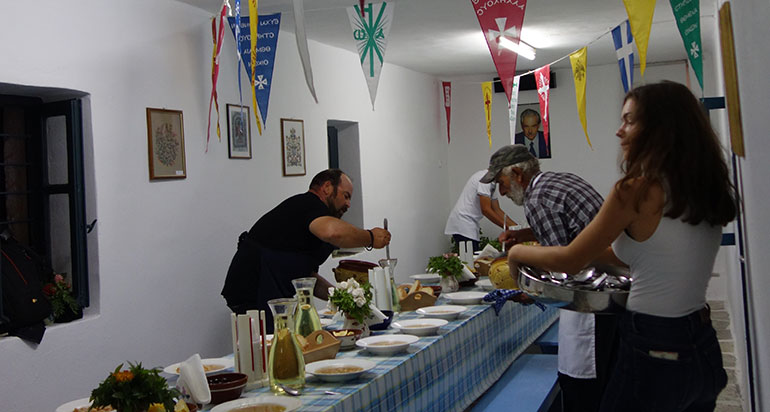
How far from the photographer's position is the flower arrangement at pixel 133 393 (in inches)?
64.4

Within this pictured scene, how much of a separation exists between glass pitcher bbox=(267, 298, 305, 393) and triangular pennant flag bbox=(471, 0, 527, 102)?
2017 mm

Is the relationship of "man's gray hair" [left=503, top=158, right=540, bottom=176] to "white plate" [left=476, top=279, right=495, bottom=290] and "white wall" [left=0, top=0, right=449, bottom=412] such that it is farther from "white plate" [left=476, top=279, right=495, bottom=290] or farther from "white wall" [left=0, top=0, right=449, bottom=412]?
"white wall" [left=0, top=0, right=449, bottom=412]

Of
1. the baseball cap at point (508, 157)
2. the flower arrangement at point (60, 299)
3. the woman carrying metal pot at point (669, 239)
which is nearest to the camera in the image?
the woman carrying metal pot at point (669, 239)

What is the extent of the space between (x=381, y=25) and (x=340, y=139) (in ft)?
9.20

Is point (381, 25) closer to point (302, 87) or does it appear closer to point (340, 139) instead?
point (302, 87)

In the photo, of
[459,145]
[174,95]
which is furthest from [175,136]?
[459,145]

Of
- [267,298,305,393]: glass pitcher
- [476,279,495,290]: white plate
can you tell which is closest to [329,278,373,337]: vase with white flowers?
[267,298,305,393]: glass pitcher

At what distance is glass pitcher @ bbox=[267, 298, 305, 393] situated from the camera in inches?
82.5

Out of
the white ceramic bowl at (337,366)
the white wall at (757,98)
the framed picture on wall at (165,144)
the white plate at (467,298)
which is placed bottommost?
the white ceramic bowl at (337,366)

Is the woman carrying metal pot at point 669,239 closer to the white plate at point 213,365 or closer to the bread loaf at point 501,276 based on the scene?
the white plate at point 213,365

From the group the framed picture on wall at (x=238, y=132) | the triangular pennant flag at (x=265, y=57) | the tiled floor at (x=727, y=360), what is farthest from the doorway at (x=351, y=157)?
the tiled floor at (x=727, y=360)

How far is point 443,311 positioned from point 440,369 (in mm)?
483

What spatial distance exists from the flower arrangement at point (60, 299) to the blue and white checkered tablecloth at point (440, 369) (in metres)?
1.82

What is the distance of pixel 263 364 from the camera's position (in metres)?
2.25
